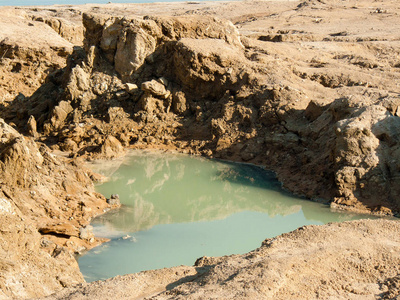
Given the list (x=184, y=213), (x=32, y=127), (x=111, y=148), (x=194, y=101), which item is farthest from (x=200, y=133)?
(x=184, y=213)

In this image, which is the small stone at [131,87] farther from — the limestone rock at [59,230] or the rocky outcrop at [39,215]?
the limestone rock at [59,230]

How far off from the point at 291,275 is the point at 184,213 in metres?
6.21

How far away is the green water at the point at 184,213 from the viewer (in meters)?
9.51

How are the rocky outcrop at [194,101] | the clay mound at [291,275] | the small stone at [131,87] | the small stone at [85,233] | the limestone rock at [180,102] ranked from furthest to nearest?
1. the small stone at [131,87]
2. the limestone rock at [180,102]
3. the rocky outcrop at [194,101]
4. the small stone at [85,233]
5. the clay mound at [291,275]

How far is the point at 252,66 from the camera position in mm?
17266


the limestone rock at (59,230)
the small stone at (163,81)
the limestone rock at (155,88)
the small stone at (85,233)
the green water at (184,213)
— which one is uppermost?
the small stone at (163,81)

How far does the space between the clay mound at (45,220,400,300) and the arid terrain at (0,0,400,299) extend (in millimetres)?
21

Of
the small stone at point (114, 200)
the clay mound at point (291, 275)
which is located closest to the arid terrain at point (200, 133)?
the clay mound at point (291, 275)

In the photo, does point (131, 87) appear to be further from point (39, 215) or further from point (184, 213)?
point (39, 215)

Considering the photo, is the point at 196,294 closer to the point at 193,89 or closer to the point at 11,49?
the point at 193,89

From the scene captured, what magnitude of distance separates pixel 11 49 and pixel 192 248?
14.0m

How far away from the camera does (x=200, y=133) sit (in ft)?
54.8

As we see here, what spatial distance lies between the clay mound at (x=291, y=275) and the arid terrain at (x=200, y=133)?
0.02 metres

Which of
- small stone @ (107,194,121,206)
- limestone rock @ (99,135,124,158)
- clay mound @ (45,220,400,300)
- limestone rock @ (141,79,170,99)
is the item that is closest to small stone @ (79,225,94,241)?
small stone @ (107,194,121,206)
